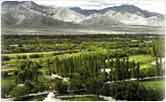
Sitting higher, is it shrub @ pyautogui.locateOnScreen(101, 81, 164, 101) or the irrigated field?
the irrigated field

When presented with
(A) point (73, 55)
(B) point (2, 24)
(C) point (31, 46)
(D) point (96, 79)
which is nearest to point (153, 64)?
(D) point (96, 79)

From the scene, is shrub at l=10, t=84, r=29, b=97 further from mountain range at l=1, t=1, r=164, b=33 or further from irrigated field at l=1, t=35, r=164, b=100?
mountain range at l=1, t=1, r=164, b=33

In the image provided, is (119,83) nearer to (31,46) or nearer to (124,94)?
(124,94)

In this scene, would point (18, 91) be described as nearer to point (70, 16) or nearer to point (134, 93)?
point (70, 16)

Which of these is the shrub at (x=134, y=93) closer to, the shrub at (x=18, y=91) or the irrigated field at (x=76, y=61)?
the irrigated field at (x=76, y=61)

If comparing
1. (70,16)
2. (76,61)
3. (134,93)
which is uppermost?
(70,16)

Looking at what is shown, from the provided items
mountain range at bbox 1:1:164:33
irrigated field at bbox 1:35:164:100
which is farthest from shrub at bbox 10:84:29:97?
mountain range at bbox 1:1:164:33

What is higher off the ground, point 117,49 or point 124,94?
point 117,49

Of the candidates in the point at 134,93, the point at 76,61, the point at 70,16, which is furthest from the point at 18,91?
the point at 134,93
